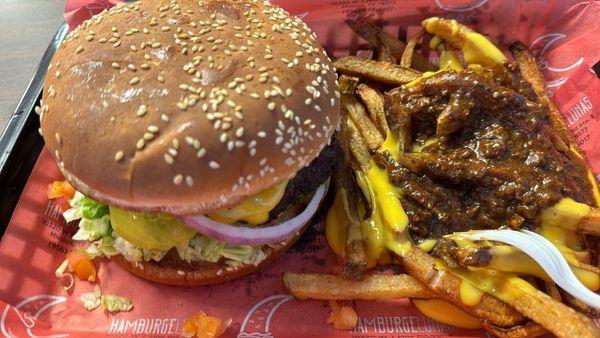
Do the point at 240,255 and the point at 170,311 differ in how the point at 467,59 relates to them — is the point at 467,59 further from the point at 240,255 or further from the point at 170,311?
the point at 170,311

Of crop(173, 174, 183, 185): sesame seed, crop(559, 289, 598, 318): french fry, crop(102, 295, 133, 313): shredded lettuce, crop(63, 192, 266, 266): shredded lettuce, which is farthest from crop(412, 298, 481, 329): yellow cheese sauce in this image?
crop(102, 295, 133, 313): shredded lettuce

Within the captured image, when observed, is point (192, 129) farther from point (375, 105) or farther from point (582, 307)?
point (582, 307)

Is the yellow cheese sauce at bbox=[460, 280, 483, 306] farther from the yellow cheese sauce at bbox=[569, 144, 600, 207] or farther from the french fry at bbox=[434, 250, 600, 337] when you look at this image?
the yellow cheese sauce at bbox=[569, 144, 600, 207]

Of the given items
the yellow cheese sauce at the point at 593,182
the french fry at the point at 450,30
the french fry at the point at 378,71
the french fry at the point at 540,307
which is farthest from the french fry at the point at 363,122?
the yellow cheese sauce at the point at 593,182

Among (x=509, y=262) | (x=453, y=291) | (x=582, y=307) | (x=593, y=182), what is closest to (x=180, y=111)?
(x=453, y=291)

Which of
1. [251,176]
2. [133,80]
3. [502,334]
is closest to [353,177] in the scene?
[251,176]

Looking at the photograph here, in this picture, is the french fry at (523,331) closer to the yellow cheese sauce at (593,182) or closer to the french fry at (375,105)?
the yellow cheese sauce at (593,182)
